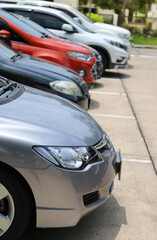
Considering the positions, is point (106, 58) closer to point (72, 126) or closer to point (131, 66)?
point (131, 66)

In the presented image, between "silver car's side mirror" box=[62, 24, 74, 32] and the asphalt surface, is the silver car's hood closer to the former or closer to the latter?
the asphalt surface

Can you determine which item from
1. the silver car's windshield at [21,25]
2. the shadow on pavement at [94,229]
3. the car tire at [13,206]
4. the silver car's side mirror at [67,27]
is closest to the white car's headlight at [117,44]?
the silver car's side mirror at [67,27]

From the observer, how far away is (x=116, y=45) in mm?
13086

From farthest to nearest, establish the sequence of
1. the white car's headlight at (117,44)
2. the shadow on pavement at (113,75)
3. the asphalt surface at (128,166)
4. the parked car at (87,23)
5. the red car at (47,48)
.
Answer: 1. the parked car at (87,23)
2. the shadow on pavement at (113,75)
3. the white car's headlight at (117,44)
4. the red car at (47,48)
5. the asphalt surface at (128,166)

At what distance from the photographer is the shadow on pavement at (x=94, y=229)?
12.4 ft

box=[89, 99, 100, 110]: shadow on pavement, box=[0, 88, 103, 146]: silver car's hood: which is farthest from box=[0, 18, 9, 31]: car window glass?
box=[0, 88, 103, 146]: silver car's hood

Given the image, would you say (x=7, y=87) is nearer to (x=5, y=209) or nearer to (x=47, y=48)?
(x=5, y=209)

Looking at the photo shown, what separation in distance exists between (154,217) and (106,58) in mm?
8952

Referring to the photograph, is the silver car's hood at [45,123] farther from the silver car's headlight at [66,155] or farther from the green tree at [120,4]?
the green tree at [120,4]

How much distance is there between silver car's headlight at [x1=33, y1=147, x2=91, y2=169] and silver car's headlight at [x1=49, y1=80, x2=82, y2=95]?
3327 millimetres

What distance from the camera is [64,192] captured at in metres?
3.26

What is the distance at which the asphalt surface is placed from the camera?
12.8ft

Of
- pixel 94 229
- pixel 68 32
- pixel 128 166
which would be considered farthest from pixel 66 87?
pixel 68 32

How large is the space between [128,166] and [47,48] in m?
4.33
